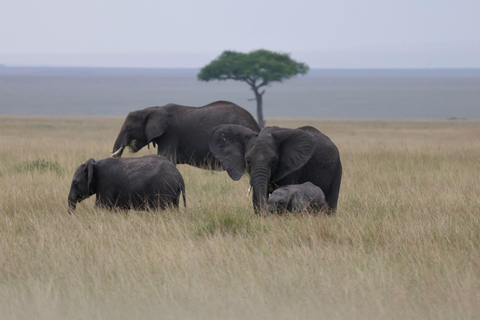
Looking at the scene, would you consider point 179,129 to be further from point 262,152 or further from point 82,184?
point 262,152

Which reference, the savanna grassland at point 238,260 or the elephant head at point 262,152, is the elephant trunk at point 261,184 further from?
the savanna grassland at point 238,260

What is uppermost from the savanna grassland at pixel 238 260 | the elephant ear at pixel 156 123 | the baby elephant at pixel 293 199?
the elephant ear at pixel 156 123

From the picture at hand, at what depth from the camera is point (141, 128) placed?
13.0 metres

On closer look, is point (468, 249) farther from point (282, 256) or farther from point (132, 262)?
point (132, 262)

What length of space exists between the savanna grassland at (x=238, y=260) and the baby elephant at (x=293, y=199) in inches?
10.8

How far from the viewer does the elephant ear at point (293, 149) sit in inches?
330

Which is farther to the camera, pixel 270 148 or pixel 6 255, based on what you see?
pixel 270 148

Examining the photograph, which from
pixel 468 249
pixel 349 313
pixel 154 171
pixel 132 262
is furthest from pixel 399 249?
pixel 154 171

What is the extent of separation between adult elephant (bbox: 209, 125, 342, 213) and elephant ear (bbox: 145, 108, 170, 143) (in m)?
4.15

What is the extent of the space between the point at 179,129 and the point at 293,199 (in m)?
5.47

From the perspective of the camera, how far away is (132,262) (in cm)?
621

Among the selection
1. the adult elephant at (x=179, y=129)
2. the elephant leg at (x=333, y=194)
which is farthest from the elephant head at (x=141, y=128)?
the elephant leg at (x=333, y=194)

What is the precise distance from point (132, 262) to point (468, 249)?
3.32 metres

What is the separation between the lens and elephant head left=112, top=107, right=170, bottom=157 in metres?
12.8
